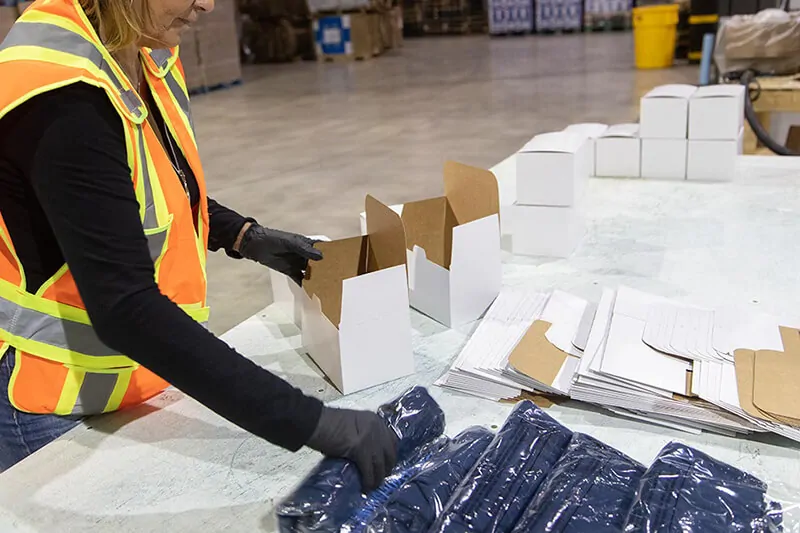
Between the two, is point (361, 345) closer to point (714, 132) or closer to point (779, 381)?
point (779, 381)

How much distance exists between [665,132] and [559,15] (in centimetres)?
Answer: 1201

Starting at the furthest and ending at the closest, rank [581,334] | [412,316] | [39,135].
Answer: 1. [412,316]
2. [581,334]
3. [39,135]

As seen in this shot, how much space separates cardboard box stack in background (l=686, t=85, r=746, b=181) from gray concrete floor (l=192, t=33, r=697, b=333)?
68.2 inches

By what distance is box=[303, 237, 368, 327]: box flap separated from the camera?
1511 millimetres

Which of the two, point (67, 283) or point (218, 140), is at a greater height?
point (67, 283)

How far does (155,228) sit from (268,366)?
45 centimetres

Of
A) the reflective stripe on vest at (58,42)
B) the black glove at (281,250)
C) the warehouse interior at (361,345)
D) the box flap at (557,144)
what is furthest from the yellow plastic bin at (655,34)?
the reflective stripe on vest at (58,42)

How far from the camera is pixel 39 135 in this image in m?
0.87

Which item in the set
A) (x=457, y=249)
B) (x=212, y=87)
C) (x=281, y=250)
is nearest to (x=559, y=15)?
(x=212, y=87)

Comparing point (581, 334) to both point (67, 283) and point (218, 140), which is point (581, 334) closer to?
point (67, 283)

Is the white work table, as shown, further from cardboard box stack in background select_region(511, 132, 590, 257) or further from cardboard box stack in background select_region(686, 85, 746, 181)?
cardboard box stack in background select_region(686, 85, 746, 181)

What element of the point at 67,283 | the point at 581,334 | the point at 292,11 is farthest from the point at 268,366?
A: the point at 292,11

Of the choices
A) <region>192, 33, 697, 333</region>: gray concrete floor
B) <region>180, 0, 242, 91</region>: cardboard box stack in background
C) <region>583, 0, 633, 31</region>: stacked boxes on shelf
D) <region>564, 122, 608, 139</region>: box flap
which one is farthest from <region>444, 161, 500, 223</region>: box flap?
<region>583, 0, 633, 31</region>: stacked boxes on shelf

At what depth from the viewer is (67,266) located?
1017 mm
